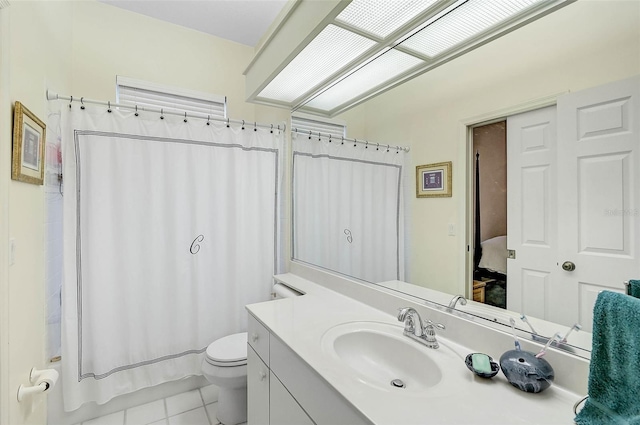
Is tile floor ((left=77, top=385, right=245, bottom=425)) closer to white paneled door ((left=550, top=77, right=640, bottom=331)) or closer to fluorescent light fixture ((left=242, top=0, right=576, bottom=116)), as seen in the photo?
white paneled door ((left=550, top=77, right=640, bottom=331))

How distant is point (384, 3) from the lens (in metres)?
1.19

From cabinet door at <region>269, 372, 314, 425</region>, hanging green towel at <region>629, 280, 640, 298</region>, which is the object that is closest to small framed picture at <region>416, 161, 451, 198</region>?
hanging green towel at <region>629, 280, 640, 298</region>

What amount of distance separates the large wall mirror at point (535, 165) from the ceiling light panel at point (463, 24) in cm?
8

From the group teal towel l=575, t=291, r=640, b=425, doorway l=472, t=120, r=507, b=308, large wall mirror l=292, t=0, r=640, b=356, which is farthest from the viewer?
doorway l=472, t=120, r=507, b=308

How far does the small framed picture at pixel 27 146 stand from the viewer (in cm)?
112

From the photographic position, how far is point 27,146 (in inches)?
48.2

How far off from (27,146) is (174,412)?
5.65 feet

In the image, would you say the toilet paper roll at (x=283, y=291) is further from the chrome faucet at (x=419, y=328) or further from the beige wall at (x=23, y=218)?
the beige wall at (x=23, y=218)

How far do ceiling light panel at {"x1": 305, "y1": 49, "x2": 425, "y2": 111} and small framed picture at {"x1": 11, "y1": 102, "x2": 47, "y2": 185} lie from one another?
1465mm

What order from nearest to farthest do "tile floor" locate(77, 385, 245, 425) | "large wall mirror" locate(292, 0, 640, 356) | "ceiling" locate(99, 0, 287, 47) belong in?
"large wall mirror" locate(292, 0, 640, 356) → "tile floor" locate(77, 385, 245, 425) → "ceiling" locate(99, 0, 287, 47)

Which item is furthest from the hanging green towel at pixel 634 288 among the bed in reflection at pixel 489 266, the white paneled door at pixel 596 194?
the bed in reflection at pixel 489 266

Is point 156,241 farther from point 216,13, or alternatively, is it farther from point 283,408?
point 216,13

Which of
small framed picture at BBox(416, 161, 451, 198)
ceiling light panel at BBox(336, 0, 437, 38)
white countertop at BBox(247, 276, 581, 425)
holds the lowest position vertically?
white countertop at BBox(247, 276, 581, 425)

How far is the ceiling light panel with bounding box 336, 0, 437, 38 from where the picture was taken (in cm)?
118
